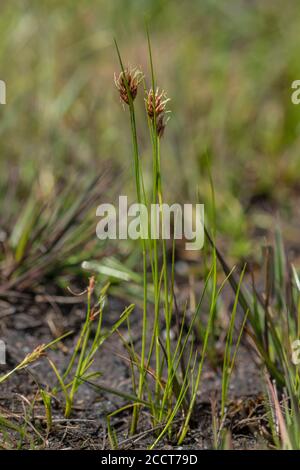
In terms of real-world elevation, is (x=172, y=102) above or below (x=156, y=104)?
above

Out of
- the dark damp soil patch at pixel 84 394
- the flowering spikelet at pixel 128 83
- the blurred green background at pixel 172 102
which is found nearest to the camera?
the flowering spikelet at pixel 128 83

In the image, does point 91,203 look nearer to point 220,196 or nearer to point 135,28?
point 220,196

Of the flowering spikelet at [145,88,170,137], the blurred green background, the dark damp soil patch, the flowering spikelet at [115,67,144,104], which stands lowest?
the dark damp soil patch

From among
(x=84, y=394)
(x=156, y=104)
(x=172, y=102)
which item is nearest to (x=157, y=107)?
(x=156, y=104)

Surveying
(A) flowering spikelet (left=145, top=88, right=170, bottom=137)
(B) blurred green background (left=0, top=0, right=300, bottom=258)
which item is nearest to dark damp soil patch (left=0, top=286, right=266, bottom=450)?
(B) blurred green background (left=0, top=0, right=300, bottom=258)

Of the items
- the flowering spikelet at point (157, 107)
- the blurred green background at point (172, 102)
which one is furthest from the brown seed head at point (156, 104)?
the blurred green background at point (172, 102)

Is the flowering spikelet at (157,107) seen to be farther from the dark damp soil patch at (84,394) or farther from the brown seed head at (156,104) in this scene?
the dark damp soil patch at (84,394)

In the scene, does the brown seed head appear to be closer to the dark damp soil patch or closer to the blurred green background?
the dark damp soil patch

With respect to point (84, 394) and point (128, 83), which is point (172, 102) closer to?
point (84, 394)
